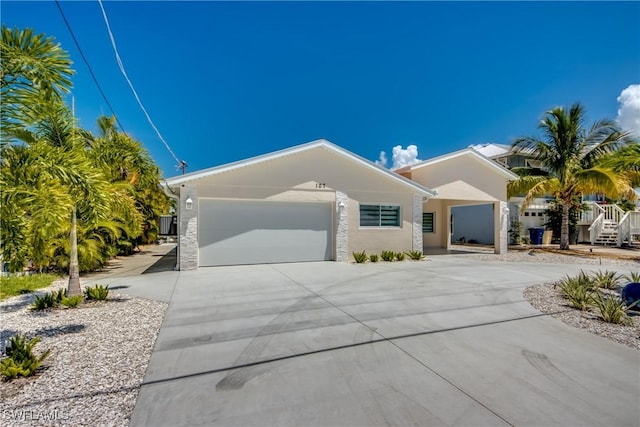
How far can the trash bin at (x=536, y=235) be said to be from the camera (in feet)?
68.0

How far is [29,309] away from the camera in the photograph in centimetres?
584

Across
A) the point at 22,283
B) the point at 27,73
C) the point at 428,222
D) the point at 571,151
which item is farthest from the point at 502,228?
the point at 22,283

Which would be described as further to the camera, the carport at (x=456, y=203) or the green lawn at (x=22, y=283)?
the carport at (x=456, y=203)

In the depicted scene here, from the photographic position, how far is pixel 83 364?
349 cm

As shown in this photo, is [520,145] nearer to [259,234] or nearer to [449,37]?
[449,37]

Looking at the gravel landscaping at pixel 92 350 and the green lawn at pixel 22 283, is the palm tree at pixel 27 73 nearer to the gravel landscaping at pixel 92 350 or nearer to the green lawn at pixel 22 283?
the gravel landscaping at pixel 92 350

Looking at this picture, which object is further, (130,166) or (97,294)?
(130,166)

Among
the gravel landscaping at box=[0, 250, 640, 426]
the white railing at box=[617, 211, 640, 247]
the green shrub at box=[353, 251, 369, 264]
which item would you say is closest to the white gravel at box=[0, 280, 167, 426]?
the gravel landscaping at box=[0, 250, 640, 426]

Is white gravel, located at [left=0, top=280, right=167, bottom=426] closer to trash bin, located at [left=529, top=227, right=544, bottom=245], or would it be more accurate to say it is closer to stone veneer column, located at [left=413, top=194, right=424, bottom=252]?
stone veneer column, located at [left=413, top=194, right=424, bottom=252]

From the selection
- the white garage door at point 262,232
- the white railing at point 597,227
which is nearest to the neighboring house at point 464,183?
the white garage door at point 262,232

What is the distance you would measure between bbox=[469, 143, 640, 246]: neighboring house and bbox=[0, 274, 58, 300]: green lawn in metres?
21.3

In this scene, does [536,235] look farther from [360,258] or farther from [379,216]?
[360,258]

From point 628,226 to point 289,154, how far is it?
74.7 ft

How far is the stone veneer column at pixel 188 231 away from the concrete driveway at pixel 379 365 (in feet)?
12.5
